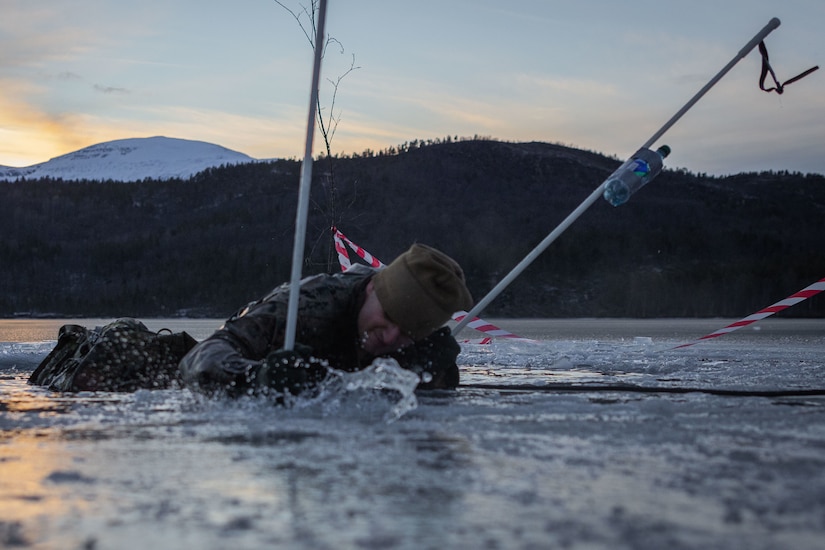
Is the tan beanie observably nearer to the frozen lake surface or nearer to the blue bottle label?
the frozen lake surface

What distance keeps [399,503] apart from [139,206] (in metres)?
130

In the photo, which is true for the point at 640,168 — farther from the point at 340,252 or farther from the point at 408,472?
the point at 340,252

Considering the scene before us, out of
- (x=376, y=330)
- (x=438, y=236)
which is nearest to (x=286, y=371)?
(x=376, y=330)

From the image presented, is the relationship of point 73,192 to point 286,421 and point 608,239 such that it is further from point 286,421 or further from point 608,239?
point 286,421

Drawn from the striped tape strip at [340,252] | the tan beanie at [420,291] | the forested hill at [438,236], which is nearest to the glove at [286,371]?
the tan beanie at [420,291]

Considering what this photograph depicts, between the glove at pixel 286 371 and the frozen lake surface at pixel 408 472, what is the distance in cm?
13

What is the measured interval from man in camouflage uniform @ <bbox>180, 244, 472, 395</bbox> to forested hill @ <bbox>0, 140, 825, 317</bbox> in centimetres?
7080

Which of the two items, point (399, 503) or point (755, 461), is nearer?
point (399, 503)

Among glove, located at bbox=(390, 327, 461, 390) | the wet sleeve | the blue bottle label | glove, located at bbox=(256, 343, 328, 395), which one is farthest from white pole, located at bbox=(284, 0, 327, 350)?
the blue bottle label

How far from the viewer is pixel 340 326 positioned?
4660 millimetres

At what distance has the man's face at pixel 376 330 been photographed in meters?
4.38

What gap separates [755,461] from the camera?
2.65 metres

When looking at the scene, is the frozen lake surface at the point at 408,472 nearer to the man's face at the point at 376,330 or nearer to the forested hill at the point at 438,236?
the man's face at the point at 376,330

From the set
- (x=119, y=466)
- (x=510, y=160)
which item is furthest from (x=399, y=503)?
(x=510, y=160)
